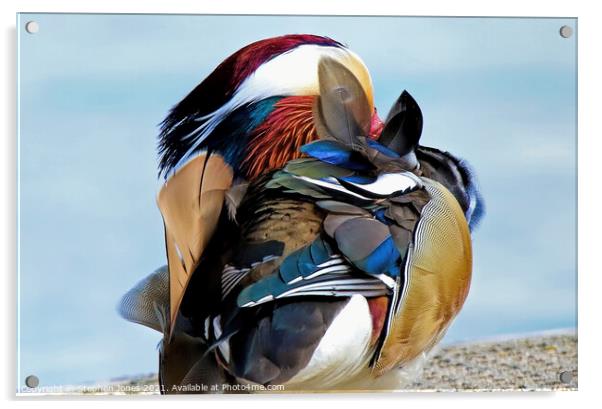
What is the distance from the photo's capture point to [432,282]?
1.32m

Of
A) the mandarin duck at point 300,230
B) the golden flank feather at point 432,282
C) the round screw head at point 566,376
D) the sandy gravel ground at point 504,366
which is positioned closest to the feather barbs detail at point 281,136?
the mandarin duck at point 300,230

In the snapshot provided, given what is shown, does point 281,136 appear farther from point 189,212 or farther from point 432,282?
point 432,282

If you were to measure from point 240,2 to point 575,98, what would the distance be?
606 millimetres

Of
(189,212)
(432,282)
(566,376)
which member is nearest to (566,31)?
(432,282)

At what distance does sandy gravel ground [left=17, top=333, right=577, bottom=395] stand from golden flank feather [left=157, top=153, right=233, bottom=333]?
0.42 meters

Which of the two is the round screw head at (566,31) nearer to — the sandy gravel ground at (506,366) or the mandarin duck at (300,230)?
the mandarin duck at (300,230)

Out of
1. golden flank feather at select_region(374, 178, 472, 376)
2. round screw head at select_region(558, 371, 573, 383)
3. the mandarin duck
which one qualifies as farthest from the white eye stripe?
round screw head at select_region(558, 371, 573, 383)

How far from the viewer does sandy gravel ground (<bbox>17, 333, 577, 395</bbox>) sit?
133cm

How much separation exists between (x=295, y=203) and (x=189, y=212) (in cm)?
18

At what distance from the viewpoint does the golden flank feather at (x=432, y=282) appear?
131cm

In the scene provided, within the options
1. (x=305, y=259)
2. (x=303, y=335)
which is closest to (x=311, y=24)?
(x=305, y=259)

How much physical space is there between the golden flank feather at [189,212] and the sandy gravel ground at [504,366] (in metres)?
0.42

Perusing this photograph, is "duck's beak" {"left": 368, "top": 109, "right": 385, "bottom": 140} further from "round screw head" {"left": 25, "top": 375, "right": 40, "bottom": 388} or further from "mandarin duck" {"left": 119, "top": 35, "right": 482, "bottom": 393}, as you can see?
"round screw head" {"left": 25, "top": 375, "right": 40, "bottom": 388}

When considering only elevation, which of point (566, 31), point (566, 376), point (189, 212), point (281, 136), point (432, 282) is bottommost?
point (566, 376)
